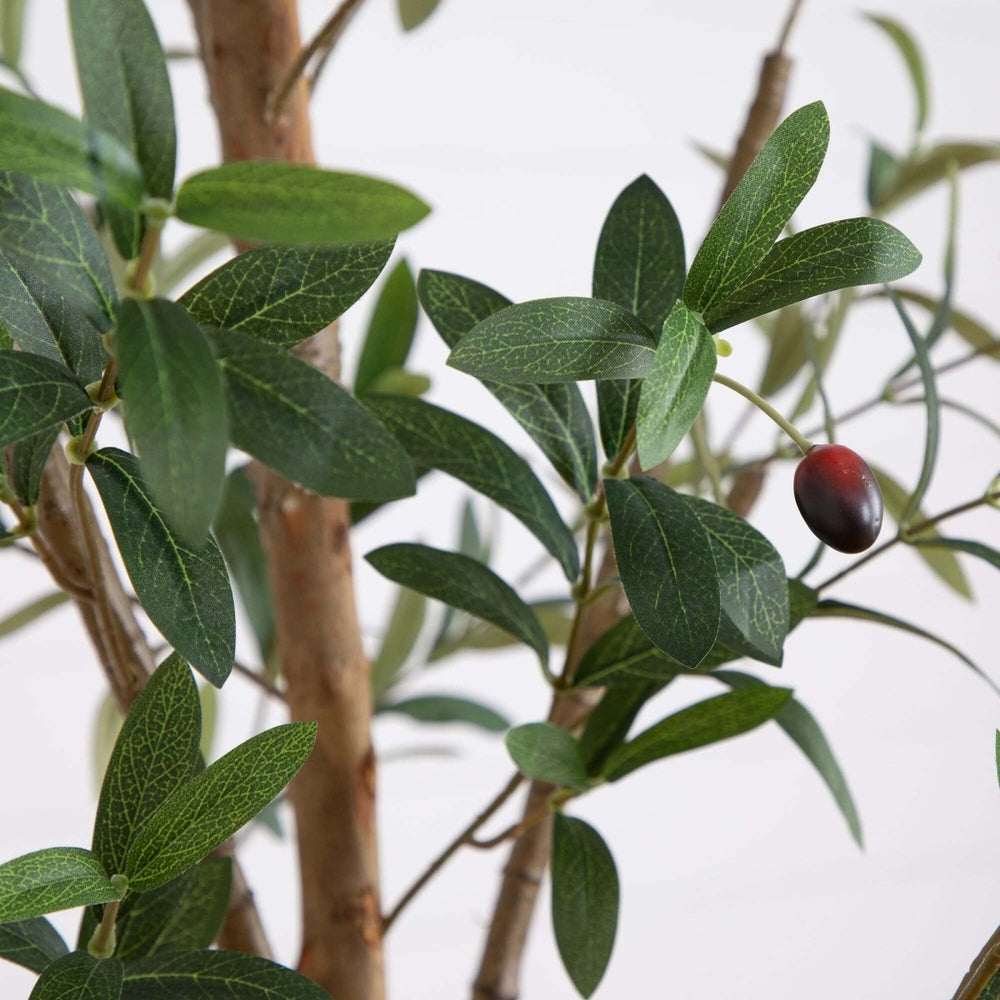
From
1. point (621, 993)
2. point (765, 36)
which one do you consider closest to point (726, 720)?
point (621, 993)

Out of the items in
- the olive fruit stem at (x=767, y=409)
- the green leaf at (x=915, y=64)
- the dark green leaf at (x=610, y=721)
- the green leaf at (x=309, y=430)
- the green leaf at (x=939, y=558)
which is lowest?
the dark green leaf at (x=610, y=721)

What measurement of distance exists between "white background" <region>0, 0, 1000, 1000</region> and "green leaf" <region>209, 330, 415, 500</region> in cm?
129

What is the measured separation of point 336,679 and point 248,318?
233 mm

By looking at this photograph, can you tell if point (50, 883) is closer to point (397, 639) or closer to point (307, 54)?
point (307, 54)

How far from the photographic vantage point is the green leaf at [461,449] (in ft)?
1.12

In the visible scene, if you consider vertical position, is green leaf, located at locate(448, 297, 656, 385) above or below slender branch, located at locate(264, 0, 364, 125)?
below

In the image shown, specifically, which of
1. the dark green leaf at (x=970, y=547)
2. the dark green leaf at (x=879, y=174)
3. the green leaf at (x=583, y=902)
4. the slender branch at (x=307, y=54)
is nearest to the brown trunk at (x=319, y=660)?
the slender branch at (x=307, y=54)

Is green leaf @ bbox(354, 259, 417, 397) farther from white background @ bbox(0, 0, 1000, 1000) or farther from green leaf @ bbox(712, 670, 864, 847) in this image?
white background @ bbox(0, 0, 1000, 1000)

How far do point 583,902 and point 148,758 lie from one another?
15 cm

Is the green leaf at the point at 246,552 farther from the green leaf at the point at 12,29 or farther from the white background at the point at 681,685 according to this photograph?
the white background at the point at 681,685

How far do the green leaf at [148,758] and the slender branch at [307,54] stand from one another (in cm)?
21

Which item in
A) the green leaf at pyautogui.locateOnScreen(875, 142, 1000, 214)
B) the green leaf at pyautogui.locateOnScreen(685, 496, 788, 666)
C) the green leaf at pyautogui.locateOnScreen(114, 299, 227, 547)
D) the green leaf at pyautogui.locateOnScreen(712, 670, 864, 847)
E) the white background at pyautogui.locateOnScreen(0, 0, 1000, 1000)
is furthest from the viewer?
the white background at pyautogui.locateOnScreen(0, 0, 1000, 1000)

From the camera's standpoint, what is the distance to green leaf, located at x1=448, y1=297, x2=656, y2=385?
233mm

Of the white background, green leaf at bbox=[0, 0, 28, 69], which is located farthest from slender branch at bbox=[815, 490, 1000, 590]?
the white background
